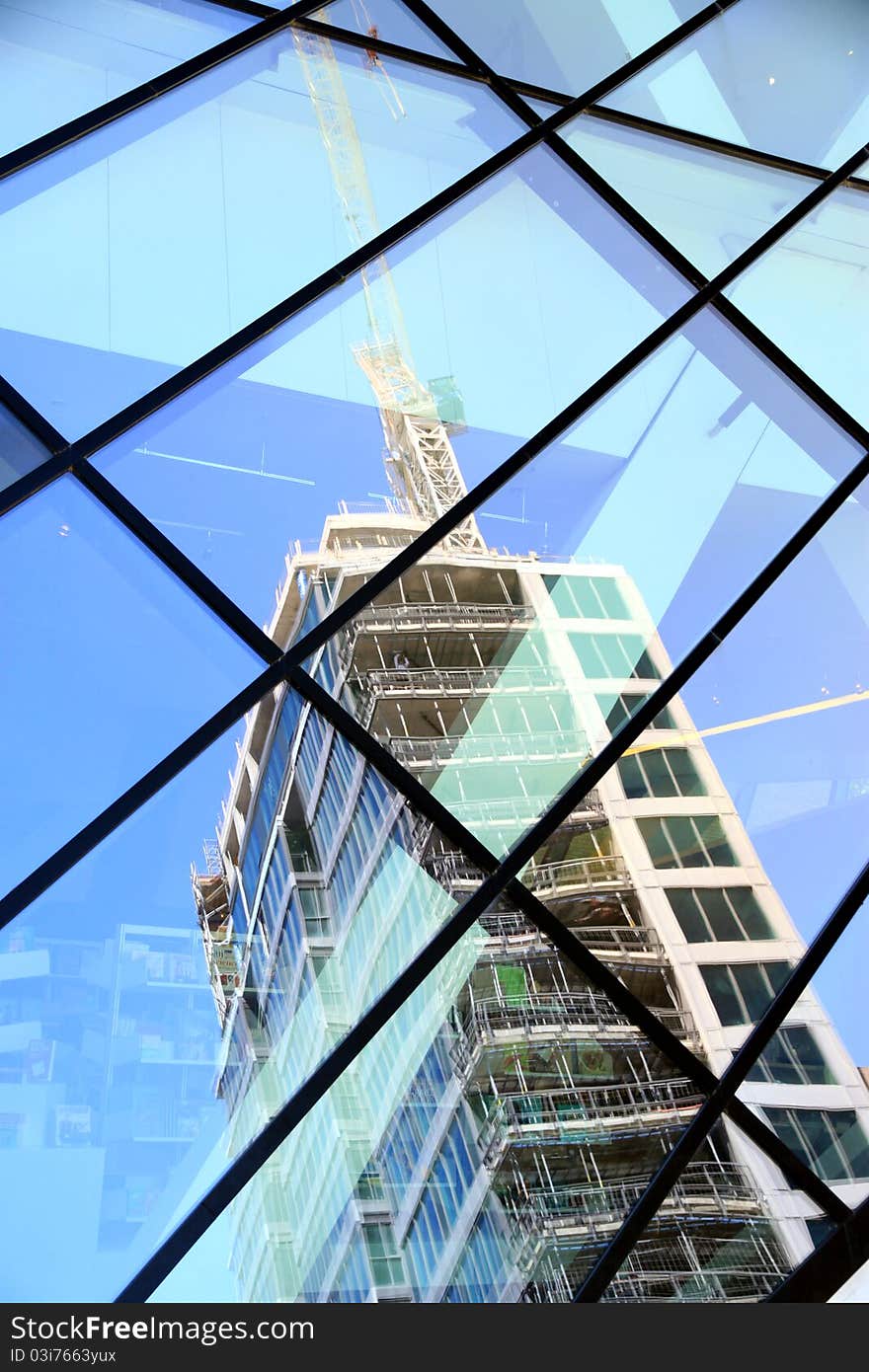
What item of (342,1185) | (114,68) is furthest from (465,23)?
(342,1185)

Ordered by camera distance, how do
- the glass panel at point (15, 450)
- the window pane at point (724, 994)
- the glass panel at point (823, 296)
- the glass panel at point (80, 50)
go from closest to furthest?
the window pane at point (724, 994)
the glass panel at point (15, 450)
the glass panel at point (80, 50)
the glass panel at point (823, 296)

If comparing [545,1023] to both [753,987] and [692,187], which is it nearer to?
[753,987]

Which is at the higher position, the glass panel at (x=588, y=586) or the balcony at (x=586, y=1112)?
the glass panel at (x=588, y=586)

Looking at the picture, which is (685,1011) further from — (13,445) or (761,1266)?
(13,445)

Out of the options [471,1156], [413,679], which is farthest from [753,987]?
[413,679]

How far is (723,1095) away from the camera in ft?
18.6

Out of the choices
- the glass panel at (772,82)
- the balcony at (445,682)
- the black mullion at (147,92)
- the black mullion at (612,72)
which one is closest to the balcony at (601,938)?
the balcony at (445,682)

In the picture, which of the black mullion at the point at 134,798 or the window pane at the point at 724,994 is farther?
the window pane at the point at 724,994

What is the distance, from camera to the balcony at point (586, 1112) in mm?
5340

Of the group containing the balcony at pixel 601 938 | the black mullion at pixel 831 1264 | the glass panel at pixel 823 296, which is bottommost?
the black mullion at pixel 831 1264

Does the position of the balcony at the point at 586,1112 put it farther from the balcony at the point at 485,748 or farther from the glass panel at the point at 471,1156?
the balcony at the point at 485,748

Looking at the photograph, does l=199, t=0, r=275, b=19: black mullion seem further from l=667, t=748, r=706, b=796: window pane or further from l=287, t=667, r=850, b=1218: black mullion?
l=667, t=748, r=706, b=796: window pane

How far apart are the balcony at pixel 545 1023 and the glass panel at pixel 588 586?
0.84 meters

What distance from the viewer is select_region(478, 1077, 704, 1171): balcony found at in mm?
5340
